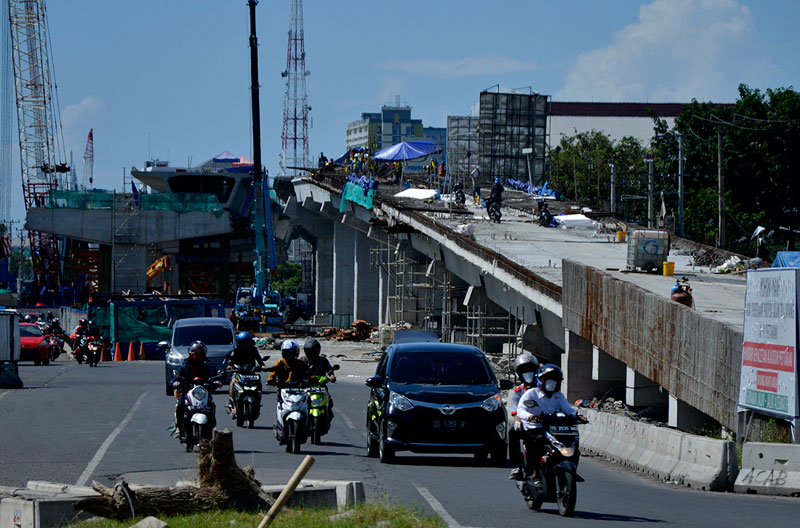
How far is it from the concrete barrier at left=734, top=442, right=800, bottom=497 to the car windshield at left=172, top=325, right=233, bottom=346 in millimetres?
17291

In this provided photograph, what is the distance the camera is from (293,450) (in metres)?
16.8

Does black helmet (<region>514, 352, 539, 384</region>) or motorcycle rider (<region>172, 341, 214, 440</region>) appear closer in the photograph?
black helmet (<region>514, 352, 539, 384</region>)

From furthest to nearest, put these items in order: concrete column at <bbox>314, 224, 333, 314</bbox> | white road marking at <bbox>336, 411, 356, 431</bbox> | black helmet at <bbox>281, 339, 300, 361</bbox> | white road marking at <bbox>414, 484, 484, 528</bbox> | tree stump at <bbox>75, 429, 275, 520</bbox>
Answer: concrete column at <bbox>314, 224, 333, 314</bbox>, white road marking at <bbox>336, 411, 356, 431</bbox>, black helmet at <bbox>281, 339, 300, 361</bbox>, white road marking at <bbox>414, 484, 484, 528</bbox>, tree stump at <bbox>75, 429, 275, 520</bbox>

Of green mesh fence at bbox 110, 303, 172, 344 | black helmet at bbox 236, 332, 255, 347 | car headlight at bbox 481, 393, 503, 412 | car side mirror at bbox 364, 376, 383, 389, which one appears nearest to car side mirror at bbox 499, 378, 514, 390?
car headlight at bbox 481, 393, 503, 412

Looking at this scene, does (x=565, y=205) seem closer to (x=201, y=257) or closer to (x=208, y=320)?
(x=208, y=320)

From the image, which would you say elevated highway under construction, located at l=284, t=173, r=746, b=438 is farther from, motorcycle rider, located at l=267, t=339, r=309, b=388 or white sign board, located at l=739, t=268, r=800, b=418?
motorcycle rider, located at l=267, t=339, r=309, b=388

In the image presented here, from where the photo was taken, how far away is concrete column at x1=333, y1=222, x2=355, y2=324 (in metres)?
94.2

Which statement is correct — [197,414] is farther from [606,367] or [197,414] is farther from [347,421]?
[606,367]

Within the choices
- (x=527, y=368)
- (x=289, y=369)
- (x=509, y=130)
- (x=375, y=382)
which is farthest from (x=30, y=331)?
(x=509, y=130)

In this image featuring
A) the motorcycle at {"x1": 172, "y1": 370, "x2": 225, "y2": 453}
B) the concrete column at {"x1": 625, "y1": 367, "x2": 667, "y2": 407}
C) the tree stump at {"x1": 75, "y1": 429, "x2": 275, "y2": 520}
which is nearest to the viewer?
the tree stump at {"x1": 75, "y1": 429, "x2": 275, "y2": 520}

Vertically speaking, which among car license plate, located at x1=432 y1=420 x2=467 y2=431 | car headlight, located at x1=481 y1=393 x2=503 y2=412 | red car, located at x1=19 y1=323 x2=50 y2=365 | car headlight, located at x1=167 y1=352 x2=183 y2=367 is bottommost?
red car, located at x1=19 y1=323 x2=50 y2=365

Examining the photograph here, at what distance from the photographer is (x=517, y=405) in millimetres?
12219

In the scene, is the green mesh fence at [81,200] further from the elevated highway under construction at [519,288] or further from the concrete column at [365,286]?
the concrete column at [365,286]

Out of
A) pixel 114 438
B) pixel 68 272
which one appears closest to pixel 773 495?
pixel 114 438
